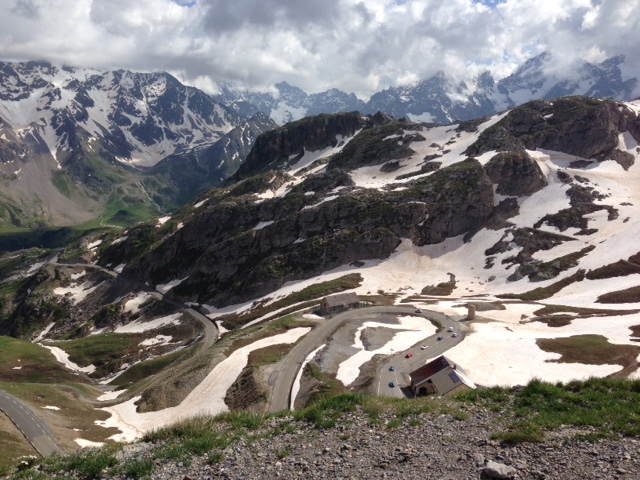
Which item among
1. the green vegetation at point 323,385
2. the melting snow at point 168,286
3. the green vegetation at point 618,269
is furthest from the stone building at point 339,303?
the melting snow at point 168,286

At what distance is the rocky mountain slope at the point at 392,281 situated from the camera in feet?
211

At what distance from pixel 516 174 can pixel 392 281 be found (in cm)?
7314

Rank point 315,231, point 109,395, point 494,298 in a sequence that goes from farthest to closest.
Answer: point 315,231, point 494,298, point 109,395

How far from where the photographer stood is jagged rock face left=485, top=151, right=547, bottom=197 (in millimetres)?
163875

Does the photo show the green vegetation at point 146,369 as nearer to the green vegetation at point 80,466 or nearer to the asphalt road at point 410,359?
the asphalt road at point 410,359

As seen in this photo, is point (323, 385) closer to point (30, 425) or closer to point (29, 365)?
point (30, 425)

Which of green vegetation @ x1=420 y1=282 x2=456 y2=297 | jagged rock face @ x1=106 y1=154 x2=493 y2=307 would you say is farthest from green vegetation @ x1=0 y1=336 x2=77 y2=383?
green vegetation @ x1=420 y1=282 x2=456 y2=297

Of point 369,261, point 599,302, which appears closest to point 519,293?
point 599,302

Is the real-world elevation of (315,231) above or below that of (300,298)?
above

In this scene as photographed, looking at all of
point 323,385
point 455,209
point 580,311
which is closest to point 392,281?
point 455,209

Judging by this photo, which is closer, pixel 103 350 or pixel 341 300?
pixel 341 300

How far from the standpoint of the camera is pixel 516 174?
166625 millimetres

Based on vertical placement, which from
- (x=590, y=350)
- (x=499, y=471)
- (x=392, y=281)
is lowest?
(x=590, y=350)

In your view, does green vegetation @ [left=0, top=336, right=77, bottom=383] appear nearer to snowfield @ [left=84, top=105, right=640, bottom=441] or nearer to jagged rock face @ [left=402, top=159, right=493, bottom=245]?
snowfield @ [left=84, top=105, right=640, bottom=441]
